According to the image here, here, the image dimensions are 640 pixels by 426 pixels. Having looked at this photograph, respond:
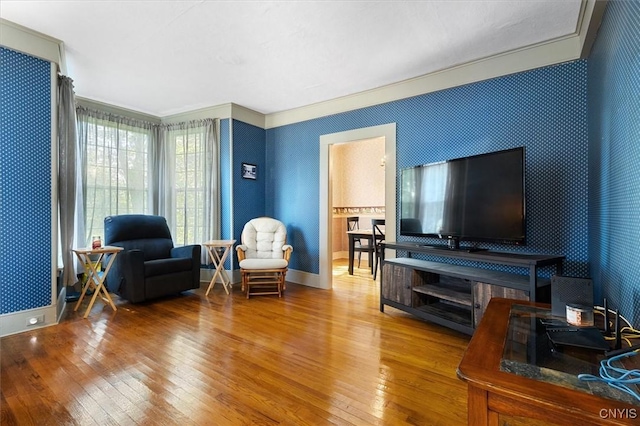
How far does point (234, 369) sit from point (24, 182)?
101 inches

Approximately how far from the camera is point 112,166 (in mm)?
4449

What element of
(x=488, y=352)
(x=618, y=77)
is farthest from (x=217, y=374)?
(x=618, y=77)

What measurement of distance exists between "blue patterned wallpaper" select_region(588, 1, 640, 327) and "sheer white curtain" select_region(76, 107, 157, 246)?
5106mm

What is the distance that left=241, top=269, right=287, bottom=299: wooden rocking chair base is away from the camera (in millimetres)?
3963

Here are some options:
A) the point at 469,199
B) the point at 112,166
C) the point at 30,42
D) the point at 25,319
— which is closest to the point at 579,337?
the point at 469,199

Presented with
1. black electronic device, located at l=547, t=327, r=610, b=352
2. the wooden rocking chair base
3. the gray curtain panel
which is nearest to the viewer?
black electronic device, located at l=547, t=327, r=610, b=352

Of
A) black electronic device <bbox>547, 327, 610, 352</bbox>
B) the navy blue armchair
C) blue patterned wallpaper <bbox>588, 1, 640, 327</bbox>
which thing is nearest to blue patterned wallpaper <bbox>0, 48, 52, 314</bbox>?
the navy blue armchair

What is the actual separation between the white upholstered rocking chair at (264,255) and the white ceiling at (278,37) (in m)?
1.93

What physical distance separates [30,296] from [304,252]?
3071mm

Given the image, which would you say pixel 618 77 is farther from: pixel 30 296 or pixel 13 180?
pixel 30 296

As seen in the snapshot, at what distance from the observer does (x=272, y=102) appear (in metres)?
4.48

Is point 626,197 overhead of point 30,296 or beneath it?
overhead

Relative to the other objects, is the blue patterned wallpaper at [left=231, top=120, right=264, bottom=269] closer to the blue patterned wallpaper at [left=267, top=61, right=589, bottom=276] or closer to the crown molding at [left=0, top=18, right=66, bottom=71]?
the blue patterned wallpaper at [left=267, top=61, right=589, bottom=276]

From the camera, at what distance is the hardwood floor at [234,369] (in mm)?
1648
